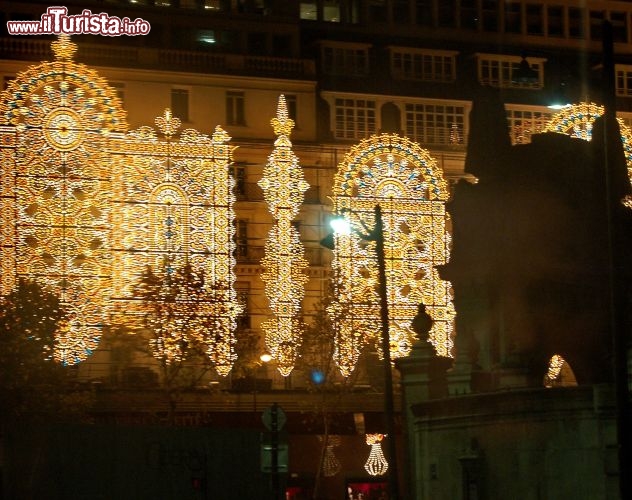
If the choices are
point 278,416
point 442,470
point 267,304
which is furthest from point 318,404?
point 278,416

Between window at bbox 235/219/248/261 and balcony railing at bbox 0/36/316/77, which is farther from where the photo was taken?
window at bbox 235/219/248/261

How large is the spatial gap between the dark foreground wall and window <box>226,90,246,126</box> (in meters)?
41.3

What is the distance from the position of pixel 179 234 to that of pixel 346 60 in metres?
16.6

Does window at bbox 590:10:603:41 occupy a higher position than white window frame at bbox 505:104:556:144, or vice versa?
window at bbox 590:10:603:41

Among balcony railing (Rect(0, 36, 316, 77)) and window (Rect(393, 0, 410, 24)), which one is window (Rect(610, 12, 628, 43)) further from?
balcony railing (Rect(0, 36, 316, 77))

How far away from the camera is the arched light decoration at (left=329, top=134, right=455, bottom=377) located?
71.5 meters

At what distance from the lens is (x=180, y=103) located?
253 feet

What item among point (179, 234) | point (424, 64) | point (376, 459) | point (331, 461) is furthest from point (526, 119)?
point (331, 461)

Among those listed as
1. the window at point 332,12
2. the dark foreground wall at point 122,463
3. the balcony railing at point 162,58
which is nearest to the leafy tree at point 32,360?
the balcony railing at point 162,58

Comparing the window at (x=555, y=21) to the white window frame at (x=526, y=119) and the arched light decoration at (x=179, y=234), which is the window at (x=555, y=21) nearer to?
the white window frame at (x=526, y=119)

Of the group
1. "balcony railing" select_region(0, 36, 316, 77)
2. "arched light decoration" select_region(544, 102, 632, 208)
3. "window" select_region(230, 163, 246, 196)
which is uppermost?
"balcony railing" select_region(0, 36, 316, 77)

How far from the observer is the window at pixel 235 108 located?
77875 mm

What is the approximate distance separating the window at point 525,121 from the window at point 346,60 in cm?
797

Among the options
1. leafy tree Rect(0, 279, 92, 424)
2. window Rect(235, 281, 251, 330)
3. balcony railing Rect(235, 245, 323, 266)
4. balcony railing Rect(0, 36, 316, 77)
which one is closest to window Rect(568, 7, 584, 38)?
balcony railing Rect(0, 36, 316, 77)
